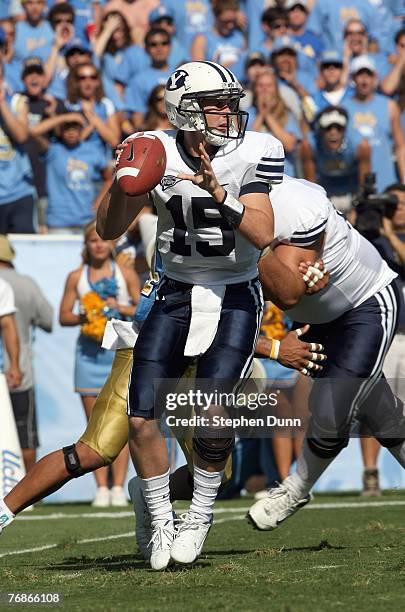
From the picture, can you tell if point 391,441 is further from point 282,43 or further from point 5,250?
point 282,43

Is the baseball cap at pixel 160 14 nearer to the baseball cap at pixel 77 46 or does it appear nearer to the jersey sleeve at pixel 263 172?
the baseball cap at pixel 77 46

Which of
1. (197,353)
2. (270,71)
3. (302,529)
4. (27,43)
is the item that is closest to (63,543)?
(302,529)

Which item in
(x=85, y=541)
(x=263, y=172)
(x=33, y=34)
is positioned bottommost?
(x=85, y=541)

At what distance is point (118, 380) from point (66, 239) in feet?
14.6

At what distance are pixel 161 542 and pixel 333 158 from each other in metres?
6.51

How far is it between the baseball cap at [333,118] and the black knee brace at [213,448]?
624 cm

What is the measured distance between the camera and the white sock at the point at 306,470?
5.74m

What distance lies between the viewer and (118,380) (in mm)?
5184

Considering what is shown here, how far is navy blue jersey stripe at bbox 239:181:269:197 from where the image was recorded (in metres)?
4.69

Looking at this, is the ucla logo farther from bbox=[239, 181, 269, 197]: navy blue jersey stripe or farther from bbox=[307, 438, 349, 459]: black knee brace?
bbox=[307, 438, 349, 459]: black knee brace

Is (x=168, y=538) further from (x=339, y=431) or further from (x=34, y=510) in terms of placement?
(x=34, y=510)

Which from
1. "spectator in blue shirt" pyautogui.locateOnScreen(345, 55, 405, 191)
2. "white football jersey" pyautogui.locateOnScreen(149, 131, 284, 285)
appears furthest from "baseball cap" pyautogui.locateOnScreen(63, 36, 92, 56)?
"white football jersey" pyautogui.locateOnScreen(149, 131, 284, 285)

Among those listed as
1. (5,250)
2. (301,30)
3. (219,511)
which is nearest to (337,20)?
(301,30)

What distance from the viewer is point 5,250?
9.00m
